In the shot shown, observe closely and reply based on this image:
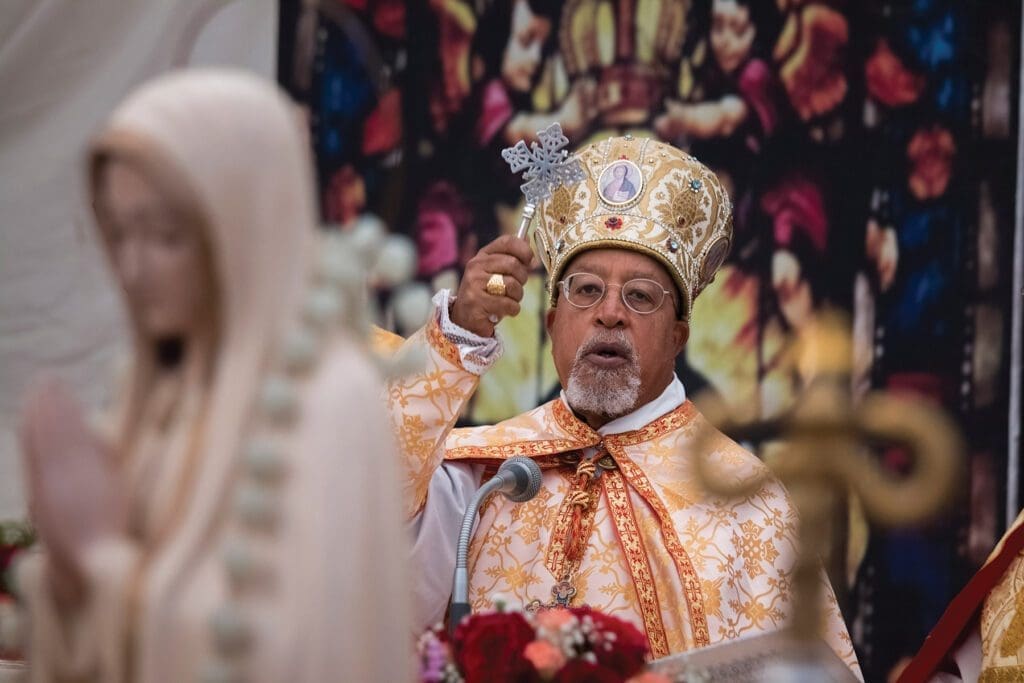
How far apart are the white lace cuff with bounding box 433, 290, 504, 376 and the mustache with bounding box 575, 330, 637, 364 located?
1.31 feet

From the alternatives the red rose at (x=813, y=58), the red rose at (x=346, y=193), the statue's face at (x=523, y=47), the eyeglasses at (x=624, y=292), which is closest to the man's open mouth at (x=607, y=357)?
the eyeglasses at (x=624, y=292)

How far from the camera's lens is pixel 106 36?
621cm

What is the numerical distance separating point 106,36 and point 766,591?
3375mm

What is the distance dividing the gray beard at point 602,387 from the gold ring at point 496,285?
50 centimetres

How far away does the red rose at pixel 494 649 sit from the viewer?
293cm

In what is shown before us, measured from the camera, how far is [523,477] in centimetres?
346

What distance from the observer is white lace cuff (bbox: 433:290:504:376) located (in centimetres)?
400

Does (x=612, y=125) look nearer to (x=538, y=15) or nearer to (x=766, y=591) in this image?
(x=538, y=15)

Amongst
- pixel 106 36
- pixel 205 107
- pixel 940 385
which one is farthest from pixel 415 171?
pixel 205 107

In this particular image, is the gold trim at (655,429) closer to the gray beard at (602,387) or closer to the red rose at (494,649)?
the gray beard at (602,387)

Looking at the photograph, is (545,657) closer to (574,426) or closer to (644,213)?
(574,426)

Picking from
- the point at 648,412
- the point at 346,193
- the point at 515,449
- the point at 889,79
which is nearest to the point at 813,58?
the point at 889,79

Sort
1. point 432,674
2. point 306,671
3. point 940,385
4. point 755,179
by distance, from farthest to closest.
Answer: point 755,179, point 940,385, point 432,674, point 306,671

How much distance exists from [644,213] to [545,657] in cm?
188
